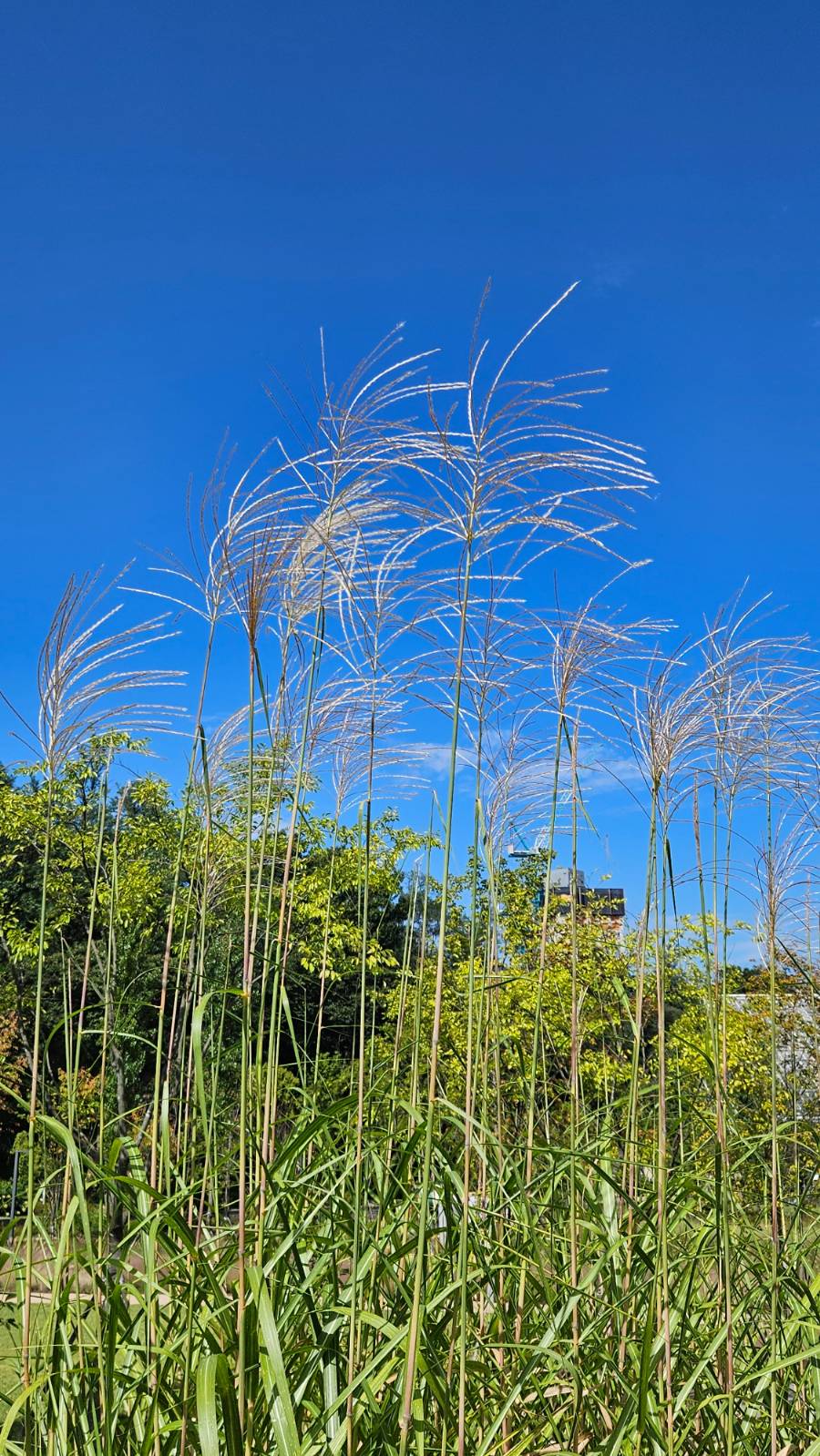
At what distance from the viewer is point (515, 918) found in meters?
15.2

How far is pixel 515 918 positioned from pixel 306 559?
13.5 meters

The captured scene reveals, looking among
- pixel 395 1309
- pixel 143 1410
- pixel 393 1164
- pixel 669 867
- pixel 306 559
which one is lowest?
pixel 143 1410

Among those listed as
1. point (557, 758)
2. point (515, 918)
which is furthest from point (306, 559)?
point (515, 918)

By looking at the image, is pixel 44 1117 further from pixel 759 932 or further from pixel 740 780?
pixel 759 932

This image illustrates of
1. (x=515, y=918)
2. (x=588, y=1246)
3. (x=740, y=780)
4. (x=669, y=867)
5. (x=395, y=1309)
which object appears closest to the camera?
Answer: (x=395, y=1309)

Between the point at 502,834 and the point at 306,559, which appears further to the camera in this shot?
the point at 502,834

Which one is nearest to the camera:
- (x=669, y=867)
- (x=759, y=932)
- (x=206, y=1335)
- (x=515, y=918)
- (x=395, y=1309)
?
(x=206, y=1335)

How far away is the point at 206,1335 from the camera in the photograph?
1.88 m

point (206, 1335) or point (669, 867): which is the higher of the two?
point (669, 867)

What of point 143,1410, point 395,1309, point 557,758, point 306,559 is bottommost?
point 143,1410

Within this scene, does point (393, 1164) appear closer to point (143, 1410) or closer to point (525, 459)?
point (143, 1410)

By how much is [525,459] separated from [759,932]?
241cm

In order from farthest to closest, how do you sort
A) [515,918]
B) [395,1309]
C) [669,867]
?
[515,918] < [669,867] < [395,1309]

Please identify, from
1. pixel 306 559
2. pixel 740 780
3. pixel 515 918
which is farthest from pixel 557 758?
pixel 515 918
